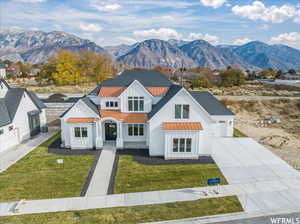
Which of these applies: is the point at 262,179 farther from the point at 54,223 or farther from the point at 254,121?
the point at 254,121

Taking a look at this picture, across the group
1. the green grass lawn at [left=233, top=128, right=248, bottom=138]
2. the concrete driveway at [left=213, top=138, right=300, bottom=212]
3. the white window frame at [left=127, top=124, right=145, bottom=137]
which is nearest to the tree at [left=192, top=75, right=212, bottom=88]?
the green grass lawn at [left=233, top=128, right=248, bottom=138]

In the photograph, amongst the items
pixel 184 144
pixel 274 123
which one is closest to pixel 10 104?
pixel 184 144

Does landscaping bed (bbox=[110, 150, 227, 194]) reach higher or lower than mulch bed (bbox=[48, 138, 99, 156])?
lower

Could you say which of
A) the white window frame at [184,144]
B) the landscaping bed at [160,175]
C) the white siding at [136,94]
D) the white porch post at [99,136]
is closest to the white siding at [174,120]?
the white window frame at [184,144]

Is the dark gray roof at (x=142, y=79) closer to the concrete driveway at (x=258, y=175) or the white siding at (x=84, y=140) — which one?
the white siding at (x=84, y=140)

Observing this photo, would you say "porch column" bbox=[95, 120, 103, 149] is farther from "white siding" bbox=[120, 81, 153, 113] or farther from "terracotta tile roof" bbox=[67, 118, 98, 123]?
"white siding" bbox=[120, 81, 153, 113]

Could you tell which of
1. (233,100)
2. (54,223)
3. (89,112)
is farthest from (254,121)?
(54,223)
